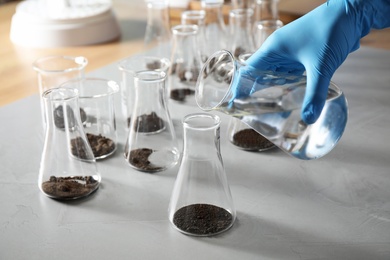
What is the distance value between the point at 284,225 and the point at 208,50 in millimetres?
836

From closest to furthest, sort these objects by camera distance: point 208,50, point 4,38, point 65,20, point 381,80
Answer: point 381,80, point 208,50, point 65,20, point 4,38

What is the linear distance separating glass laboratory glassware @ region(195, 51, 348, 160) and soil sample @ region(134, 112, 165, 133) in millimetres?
278

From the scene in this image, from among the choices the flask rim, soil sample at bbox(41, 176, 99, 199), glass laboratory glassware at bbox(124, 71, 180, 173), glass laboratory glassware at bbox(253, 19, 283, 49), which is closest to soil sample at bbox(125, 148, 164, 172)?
glass laboratory glassware at bbox(124, 71, 180, 173)

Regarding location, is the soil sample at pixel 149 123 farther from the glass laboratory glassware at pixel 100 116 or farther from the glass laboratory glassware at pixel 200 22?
the glass laboratory glassware at pixel 200 22

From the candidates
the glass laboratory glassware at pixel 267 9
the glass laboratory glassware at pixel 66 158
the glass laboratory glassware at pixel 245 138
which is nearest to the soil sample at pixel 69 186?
the glass laboratory glassware at pixel 66 158

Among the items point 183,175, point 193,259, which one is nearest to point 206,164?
point 183,175

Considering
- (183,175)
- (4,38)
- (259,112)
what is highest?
(259,112)

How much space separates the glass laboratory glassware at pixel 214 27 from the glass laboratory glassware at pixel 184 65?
0.57 feet

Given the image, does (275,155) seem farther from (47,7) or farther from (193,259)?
(47,7)

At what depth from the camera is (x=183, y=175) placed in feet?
2.98

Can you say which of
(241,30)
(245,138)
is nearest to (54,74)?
(245,138)

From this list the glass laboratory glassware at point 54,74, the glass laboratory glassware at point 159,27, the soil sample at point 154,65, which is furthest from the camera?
the glass laboratory glassware at point 159,27

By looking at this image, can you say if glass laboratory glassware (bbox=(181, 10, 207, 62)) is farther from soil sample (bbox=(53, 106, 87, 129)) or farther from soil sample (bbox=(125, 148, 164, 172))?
soil sample (bbox=(53, 106, 87, 129))

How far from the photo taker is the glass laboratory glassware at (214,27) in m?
1.64
